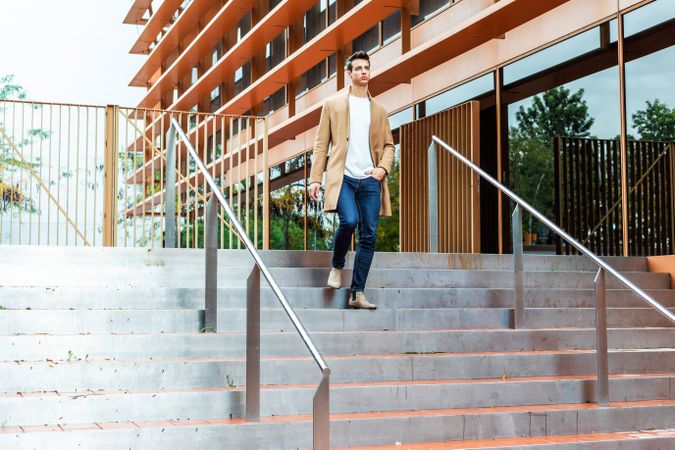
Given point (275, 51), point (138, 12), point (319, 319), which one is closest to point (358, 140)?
point (319, 319)

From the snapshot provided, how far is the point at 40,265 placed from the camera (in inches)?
328

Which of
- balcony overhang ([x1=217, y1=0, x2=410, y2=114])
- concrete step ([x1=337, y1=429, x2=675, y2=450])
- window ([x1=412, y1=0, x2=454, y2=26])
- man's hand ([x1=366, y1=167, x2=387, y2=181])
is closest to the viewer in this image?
concrete step ([x1=337, y1=429, x2=675, y2=450])

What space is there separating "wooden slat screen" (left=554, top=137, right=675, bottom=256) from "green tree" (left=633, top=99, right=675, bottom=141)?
0.09 meters

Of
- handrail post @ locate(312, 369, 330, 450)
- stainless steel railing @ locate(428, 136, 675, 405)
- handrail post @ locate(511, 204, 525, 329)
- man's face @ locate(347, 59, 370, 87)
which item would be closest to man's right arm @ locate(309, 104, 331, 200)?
man's face @ locate(347, 59, 370, 87)

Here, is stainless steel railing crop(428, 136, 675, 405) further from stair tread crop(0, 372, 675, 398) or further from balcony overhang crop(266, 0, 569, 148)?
balcony overhang crop(266, 0, 569, 148)

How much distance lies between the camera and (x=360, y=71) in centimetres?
797

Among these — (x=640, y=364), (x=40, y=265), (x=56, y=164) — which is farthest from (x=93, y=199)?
(x=640, y=364)

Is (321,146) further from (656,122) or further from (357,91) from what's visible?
(656,122)

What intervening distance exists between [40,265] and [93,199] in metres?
3.49

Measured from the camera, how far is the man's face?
26.0ft

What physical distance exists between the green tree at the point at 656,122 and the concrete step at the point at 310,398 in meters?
4.27

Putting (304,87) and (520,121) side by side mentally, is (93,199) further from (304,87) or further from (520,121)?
(304,87)

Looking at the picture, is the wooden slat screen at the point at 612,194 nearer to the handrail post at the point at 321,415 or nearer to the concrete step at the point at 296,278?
the concrete step at the point at 296,278

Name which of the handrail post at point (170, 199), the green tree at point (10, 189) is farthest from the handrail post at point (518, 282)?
the green tree at point (10, 189)
